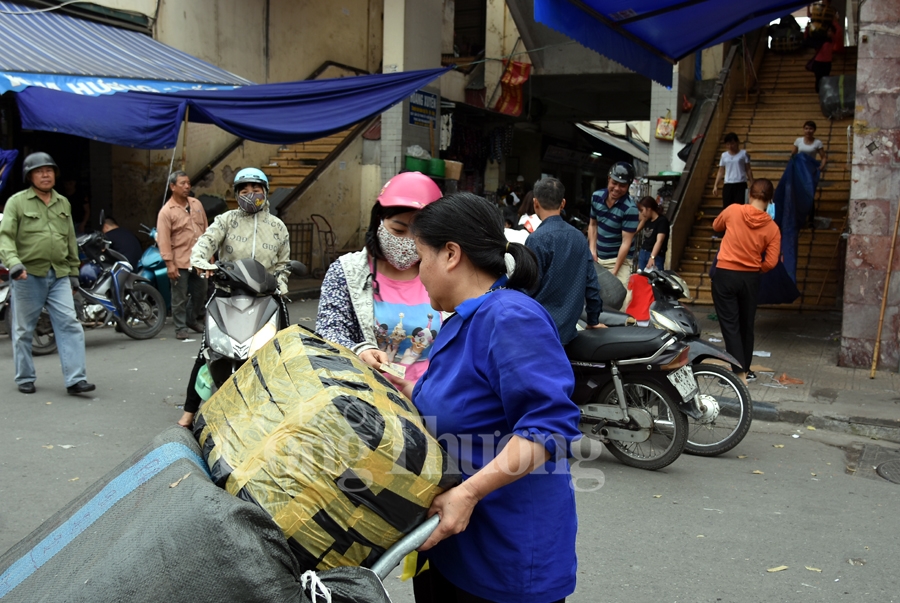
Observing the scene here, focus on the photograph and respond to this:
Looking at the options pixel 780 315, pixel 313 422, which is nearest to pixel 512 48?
pixel 780 315

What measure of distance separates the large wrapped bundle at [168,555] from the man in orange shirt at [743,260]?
6418 millimetres

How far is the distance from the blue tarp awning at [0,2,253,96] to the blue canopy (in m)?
0.36

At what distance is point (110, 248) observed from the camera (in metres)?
9.81

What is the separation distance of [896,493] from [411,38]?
40.6 ft

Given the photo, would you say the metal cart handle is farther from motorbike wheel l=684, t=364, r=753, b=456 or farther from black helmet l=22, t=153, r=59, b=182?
black helmet l=22, t=153, r=59, b=182

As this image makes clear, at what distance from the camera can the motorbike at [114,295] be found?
8.96 m

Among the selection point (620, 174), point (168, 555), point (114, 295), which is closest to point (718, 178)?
point (620, 174)

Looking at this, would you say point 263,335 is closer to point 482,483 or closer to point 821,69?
point 482,483

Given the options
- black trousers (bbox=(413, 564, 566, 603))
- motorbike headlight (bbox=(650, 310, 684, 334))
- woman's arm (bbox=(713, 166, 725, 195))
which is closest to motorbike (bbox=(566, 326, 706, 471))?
motorbike headlight (bbox=(650, 310, 684, 334))

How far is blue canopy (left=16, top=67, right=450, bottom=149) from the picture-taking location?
372 inches

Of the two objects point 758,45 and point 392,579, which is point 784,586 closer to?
point 392,579

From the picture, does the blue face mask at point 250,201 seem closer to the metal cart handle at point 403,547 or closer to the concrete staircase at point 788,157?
the metal cart handle at point 403,547

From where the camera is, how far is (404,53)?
49.2ft

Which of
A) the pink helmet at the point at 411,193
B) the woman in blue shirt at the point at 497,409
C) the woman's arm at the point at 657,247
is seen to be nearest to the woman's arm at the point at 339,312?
the pink helmet at the point at 411,193
